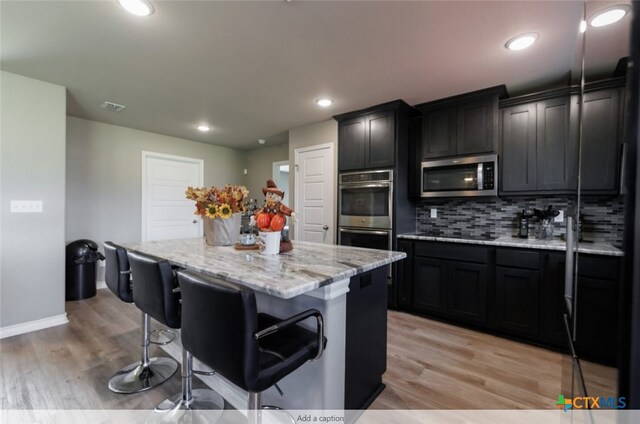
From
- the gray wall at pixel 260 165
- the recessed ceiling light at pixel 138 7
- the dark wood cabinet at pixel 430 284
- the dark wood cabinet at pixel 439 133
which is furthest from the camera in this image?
the gray wall at pixel 260 165

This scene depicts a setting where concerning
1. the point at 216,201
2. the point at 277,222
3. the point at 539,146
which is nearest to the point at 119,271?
the point at 216,201

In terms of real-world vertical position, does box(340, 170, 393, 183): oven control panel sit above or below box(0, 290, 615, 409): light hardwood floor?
above

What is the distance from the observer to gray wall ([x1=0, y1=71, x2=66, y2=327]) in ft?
8.74

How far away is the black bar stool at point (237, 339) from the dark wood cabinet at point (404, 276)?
2168 mm

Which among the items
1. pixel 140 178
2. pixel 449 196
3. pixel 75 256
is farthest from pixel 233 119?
pixel 449 196

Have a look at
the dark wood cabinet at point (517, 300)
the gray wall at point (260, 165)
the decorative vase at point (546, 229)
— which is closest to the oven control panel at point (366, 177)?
the dark wood cabinet at point (517, 300)

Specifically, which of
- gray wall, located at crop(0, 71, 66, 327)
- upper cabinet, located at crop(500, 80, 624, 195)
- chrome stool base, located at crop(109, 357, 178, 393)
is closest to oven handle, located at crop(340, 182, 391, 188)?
upper cabinet, located at crop(500, 80, 624, 195)

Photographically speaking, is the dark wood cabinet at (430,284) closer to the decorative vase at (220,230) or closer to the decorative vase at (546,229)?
the decorative vase at (546,229)

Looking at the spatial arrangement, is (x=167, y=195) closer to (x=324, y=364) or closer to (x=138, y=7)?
(x=138, y=7)

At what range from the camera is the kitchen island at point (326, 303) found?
4.29 ft

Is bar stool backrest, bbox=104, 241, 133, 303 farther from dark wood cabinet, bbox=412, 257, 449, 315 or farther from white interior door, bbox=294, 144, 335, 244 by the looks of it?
dark wood cabinet, bbox=412, 257, 449, 315

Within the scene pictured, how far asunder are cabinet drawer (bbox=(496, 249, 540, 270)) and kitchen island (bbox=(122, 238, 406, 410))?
1.49m

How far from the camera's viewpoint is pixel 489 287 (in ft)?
9.00

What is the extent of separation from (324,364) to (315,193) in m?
2.88
